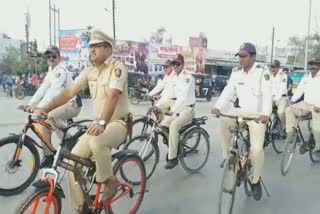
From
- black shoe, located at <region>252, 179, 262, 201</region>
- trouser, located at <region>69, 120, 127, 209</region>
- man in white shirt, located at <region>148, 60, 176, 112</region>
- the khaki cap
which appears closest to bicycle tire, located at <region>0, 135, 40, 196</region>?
trouser, located at <region>69, 120, 127, 209</region>

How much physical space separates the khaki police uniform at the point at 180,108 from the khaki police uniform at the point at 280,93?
2.96 metres

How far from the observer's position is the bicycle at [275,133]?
8.52 meters

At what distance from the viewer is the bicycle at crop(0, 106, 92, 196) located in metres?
5.09

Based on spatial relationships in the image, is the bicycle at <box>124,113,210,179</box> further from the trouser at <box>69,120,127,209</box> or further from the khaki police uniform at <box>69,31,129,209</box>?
the trouser at <box>69,120,127,209</box>

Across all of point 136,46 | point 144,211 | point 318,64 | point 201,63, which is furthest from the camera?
point 201,63

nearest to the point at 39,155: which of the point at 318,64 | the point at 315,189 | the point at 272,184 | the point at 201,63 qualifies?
the point at 272,184

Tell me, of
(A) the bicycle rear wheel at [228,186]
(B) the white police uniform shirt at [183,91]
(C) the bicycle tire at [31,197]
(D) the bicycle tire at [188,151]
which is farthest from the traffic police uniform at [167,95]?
(C) the bicycle tire at [31,197]

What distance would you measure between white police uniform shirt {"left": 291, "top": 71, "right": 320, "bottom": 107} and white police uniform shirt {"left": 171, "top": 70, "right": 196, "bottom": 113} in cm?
184

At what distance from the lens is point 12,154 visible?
508 cm

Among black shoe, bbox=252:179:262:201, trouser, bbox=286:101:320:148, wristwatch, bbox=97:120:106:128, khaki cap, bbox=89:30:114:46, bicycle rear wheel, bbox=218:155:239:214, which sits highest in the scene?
khaki cap, bbox=89:30:114:46

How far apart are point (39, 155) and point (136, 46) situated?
26.2 m

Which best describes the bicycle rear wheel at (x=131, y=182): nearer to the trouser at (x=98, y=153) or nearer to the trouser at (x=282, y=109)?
the trouser at (x=98, y=153)

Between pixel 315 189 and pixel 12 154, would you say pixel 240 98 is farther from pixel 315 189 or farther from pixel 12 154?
pixel 12 154

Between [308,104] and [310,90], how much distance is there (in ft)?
0.93
